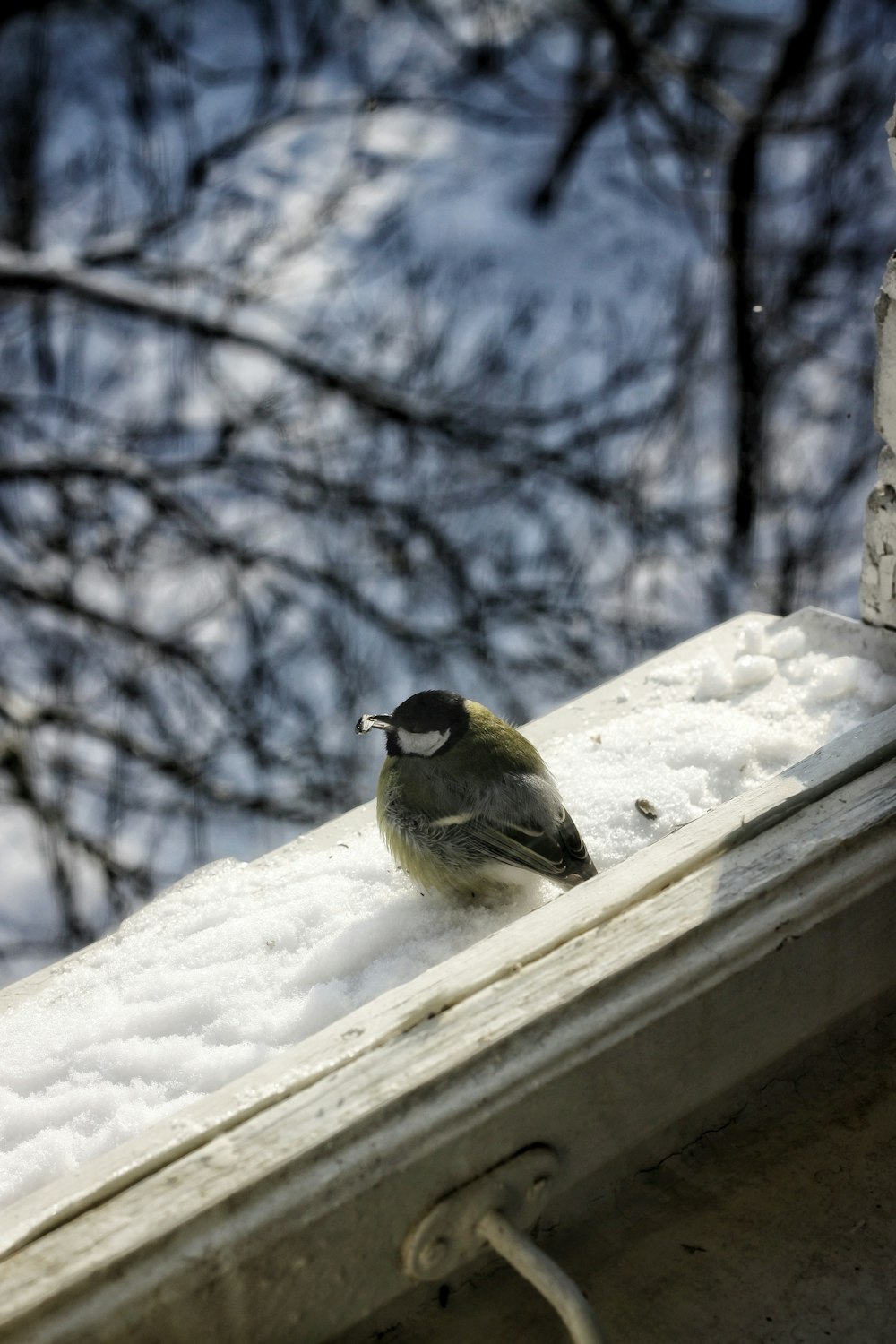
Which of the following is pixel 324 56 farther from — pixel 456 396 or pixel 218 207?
pixel 456 396

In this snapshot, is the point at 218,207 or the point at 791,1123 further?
the point at 218,207

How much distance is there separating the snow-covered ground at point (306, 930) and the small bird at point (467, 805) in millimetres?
43

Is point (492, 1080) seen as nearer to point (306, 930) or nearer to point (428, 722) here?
point (306, 930)

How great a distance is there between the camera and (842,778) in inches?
40.1

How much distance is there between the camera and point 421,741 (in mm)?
1295

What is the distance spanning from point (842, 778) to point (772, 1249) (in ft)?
1.25

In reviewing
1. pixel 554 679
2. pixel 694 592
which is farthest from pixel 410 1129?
pixel 694 592

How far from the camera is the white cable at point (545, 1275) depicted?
0.75m

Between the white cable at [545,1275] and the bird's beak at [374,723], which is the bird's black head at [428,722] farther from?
the white cable at [545,1275]

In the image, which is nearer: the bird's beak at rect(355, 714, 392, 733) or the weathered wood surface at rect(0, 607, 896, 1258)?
the weathered wood surface at rect(0, 607, 896, 1258)

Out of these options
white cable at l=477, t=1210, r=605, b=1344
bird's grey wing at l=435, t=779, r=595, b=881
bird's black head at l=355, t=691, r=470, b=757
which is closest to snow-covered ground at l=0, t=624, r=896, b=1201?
bird's grey wing at l=435, t=779, r=595, b=881

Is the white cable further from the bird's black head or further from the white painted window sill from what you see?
the bird's black head

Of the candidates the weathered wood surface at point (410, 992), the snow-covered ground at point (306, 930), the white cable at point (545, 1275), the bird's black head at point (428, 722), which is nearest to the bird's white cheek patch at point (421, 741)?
the bird's black head at point (428, 722)

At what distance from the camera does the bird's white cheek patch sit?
1.29 meters
